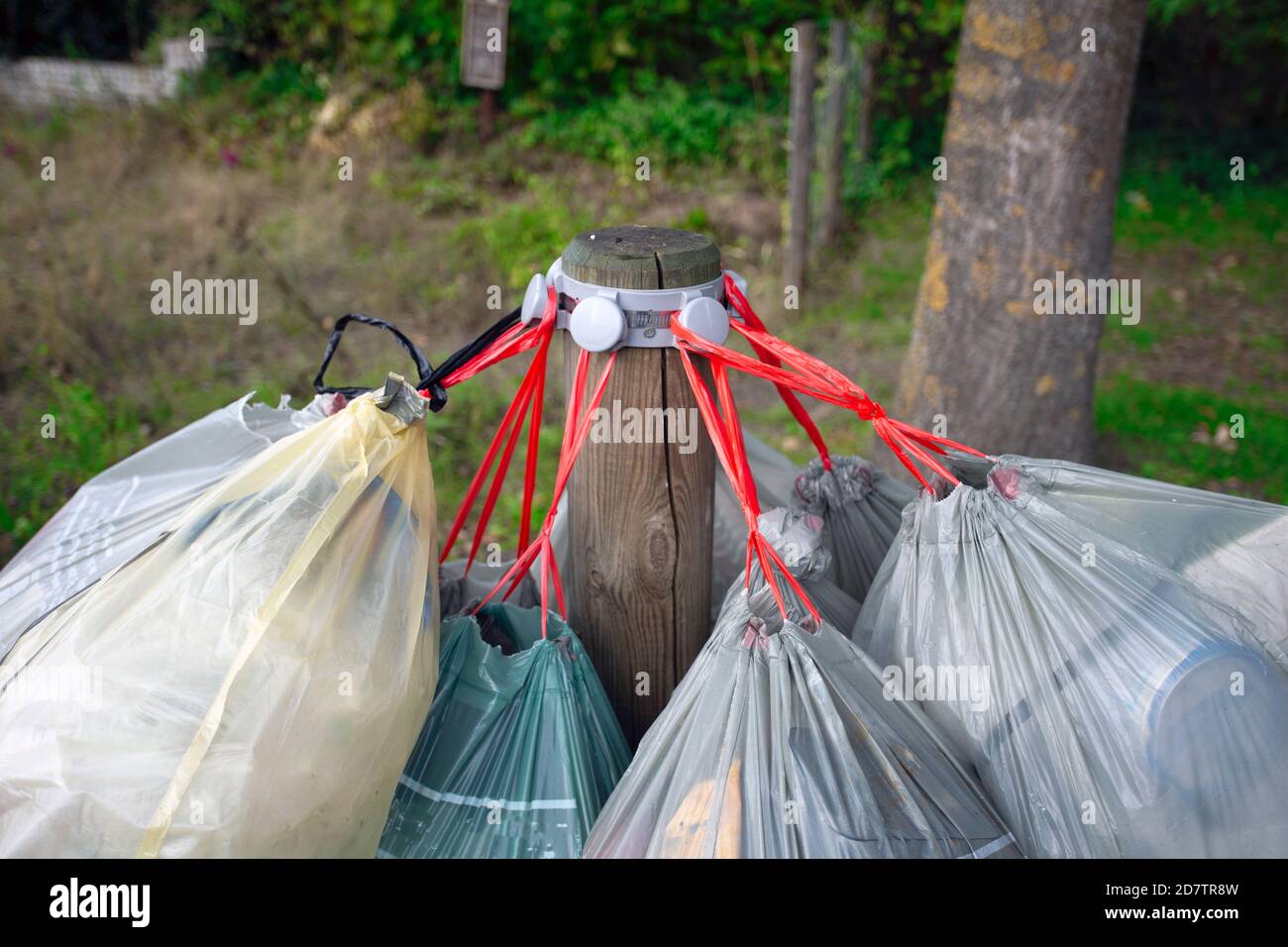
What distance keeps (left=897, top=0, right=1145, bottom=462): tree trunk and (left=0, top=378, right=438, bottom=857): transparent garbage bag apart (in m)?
2.14

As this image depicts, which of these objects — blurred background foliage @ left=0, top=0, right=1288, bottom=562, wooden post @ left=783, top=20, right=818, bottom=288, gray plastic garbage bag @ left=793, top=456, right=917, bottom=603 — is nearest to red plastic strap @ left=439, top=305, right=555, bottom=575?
gray plastic garbage bag @ left=793, top=456, right=917, bottom=603

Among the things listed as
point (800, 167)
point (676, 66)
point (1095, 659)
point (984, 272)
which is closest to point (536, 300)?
point (1095, 659)

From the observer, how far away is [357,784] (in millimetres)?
1425

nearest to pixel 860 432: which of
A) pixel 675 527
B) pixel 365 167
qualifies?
pixel 675 527

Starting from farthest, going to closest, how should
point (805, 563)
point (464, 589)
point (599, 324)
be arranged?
1. point (464, 589)
2. point (805, 563)
3. point (599, 324)

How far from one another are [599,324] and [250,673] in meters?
0.62

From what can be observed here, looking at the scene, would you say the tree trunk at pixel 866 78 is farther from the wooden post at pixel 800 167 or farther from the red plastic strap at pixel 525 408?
the red plastic strap at pixel 525 408

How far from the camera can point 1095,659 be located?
143 cm

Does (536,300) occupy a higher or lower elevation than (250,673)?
higher

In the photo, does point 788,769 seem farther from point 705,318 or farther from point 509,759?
point 705,318

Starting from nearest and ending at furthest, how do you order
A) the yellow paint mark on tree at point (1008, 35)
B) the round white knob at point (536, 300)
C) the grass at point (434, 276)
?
1. the round white knob at point (536, 300)
2. the yellow paint mark on tree at point (1008, 35)
3. the grass at point (434, 276)

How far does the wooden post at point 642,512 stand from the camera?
5.00 feet

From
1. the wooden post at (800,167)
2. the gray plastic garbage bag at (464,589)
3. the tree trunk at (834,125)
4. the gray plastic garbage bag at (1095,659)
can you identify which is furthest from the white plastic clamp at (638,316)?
the tree trunk at (834,125)

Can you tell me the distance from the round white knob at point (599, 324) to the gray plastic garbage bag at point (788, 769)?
1.27ft
